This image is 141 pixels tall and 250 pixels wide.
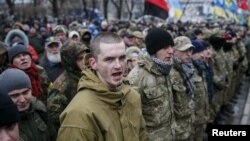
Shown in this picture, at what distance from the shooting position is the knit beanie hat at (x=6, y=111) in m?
2.47

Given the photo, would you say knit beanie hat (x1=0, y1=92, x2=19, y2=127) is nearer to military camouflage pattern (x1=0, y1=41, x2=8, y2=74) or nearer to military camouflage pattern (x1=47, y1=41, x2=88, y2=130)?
military camouflage pattern (x1=47, y1=41, x2=88, y2=130)

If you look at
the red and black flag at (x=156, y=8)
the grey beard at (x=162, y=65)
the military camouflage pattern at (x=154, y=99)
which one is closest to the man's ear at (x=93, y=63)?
the military camouflage pattern at (x=154, y=99)

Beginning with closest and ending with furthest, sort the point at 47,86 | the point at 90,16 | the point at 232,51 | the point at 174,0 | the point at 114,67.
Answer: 1. the point at 114,67
2. the point at 47,86
3. the point at 232,51
4. the point at 174,0
5. the point at 90,16

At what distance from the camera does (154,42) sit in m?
5.05

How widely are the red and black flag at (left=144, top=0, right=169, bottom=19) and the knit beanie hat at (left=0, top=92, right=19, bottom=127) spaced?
714 cm

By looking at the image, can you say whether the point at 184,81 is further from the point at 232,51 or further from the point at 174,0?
the point at 174,0

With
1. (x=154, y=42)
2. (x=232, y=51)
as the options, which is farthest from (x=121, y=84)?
(x=232, y=51)

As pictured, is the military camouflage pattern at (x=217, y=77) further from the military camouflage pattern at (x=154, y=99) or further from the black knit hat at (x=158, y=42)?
the military camouflage pattern at (x=154, y=99)

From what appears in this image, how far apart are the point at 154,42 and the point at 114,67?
73.3 inches

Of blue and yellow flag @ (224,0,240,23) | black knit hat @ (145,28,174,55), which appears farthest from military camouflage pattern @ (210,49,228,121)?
blue and yellow flag @ (224,0,240,23)

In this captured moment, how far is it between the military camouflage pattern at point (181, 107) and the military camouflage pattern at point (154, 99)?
13.5 inches

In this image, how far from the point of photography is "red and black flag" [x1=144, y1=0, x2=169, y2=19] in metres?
9.45

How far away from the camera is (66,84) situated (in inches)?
195

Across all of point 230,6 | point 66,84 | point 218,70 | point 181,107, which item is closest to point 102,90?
point 66,84
